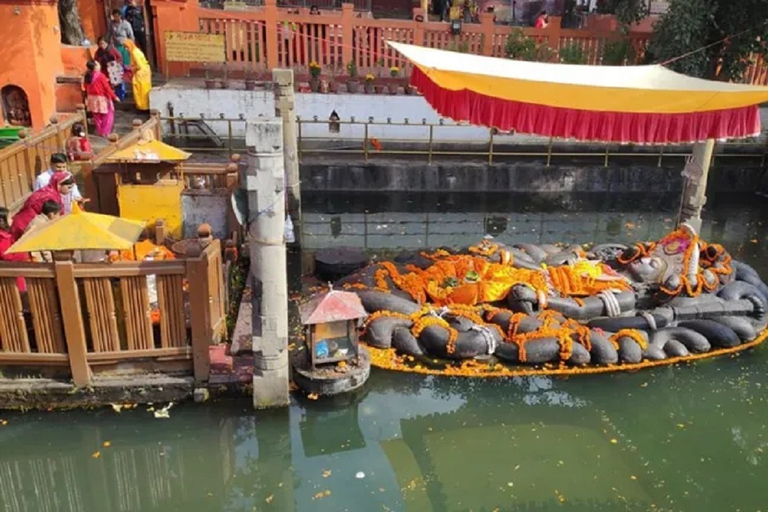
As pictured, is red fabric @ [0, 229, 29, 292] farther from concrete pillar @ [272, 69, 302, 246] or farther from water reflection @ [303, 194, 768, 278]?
water reflection @ [303, 194, 768, 278]

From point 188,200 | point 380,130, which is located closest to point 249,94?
point 380,130

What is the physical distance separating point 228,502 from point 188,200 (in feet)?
18.1

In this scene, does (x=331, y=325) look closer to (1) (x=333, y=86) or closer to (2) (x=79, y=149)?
(2) (x=79, y=149)

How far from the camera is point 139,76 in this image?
15242mm

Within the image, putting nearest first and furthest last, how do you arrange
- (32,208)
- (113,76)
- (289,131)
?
(32,208)
(289,131)
(113,76)

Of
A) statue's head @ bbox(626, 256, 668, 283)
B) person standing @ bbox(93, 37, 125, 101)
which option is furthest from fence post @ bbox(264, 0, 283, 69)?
statue's head @ bbox(626, 256, 668, 283)

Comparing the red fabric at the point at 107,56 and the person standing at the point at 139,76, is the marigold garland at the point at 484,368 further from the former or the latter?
the red fabric at the point at 107,56

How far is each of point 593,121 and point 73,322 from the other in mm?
6774

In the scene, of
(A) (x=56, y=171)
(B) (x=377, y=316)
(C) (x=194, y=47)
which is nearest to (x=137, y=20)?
(C) (x=194, y=47)

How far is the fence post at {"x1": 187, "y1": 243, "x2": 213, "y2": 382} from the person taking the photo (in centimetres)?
707

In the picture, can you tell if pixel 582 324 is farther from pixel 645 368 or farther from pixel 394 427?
pixel 394 427

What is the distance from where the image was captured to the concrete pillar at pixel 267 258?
6656 millimetres

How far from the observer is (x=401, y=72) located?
59.2 feet

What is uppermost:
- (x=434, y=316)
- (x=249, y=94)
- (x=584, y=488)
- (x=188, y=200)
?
(x=249, y=94)
